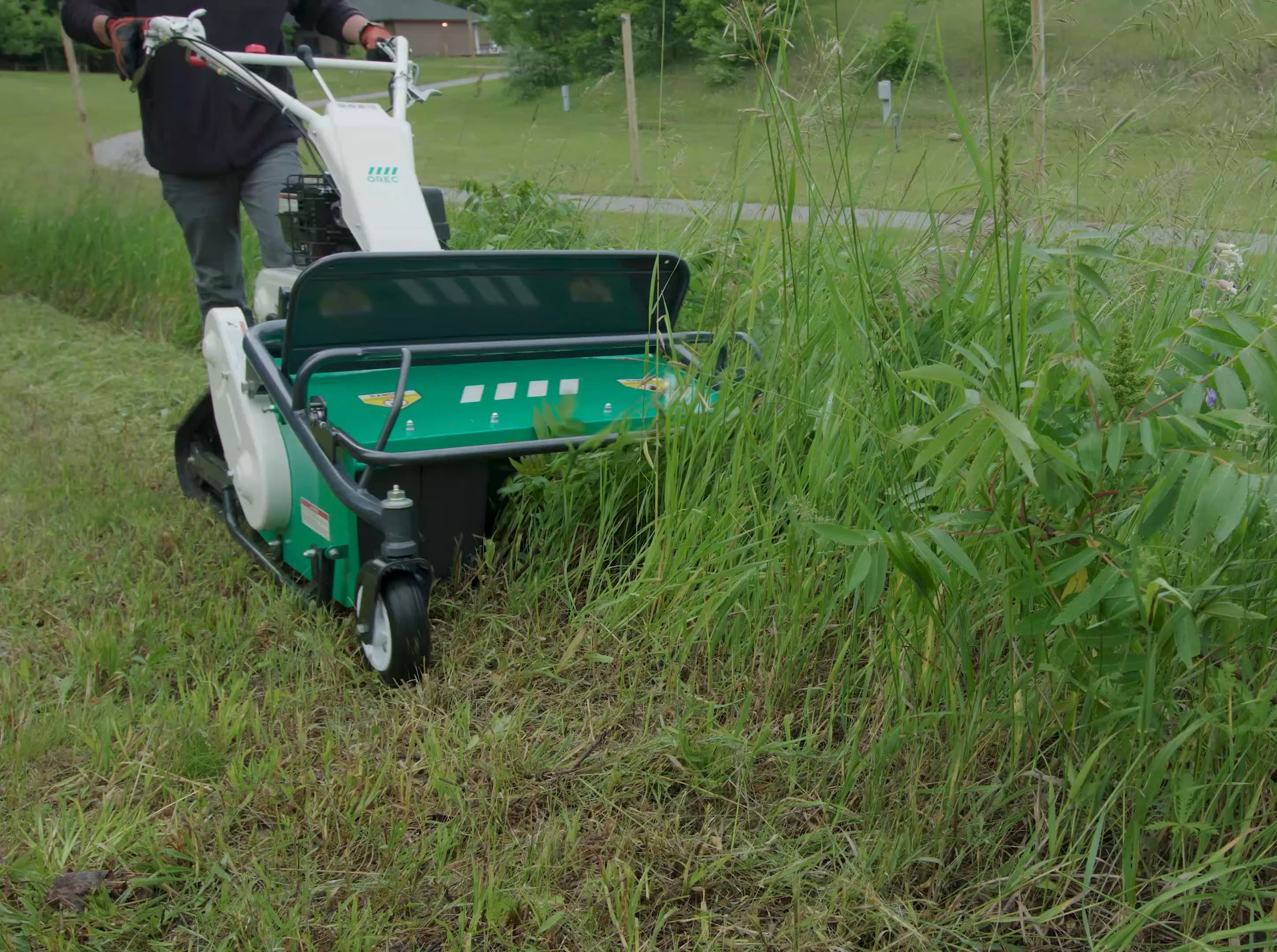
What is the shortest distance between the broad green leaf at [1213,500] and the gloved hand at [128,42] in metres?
3.08

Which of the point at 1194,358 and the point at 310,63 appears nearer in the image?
the point at 1194,358

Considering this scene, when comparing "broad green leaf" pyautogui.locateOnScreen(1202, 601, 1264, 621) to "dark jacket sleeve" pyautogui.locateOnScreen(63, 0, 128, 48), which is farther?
"dark jacket sleeve" pyautogui.locateOnScreen(63, 0, 128, 48)

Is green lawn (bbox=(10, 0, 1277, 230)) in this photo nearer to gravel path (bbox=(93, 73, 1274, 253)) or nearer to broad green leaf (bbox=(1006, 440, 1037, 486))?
gravel path (bbox=(93, 73, 1274, 253))

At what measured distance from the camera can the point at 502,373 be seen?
9.30 ft

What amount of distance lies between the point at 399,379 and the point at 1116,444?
5.04 ft

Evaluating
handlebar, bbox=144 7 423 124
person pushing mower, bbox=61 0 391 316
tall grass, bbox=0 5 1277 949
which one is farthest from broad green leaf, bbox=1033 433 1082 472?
person pushing mower, bbox=61 0 391 316

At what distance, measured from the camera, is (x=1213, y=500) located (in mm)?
1245

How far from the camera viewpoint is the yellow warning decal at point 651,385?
2.60 meters

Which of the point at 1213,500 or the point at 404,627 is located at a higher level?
the point at 1213,500

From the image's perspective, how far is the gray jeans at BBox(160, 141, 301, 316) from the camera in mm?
3836

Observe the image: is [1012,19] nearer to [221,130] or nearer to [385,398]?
[385,398]

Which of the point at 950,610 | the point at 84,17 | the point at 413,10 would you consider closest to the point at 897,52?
the point at 950,610

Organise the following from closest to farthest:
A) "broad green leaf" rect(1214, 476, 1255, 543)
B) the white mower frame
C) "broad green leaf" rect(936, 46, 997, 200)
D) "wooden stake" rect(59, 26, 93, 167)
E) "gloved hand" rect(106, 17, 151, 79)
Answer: "broad green leaf" rect(1214, 476, 1255, 543) < "broad green leaf" rect(936, 46, 997, 200) < the white mower frame < "gloved hand" rect(106, 17, 151, 79) < "wooden stake" rect(59, 26, 93, 167)

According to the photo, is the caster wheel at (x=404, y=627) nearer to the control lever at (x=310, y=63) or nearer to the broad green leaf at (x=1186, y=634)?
the broad green leaf at (x=1186, y=634)
